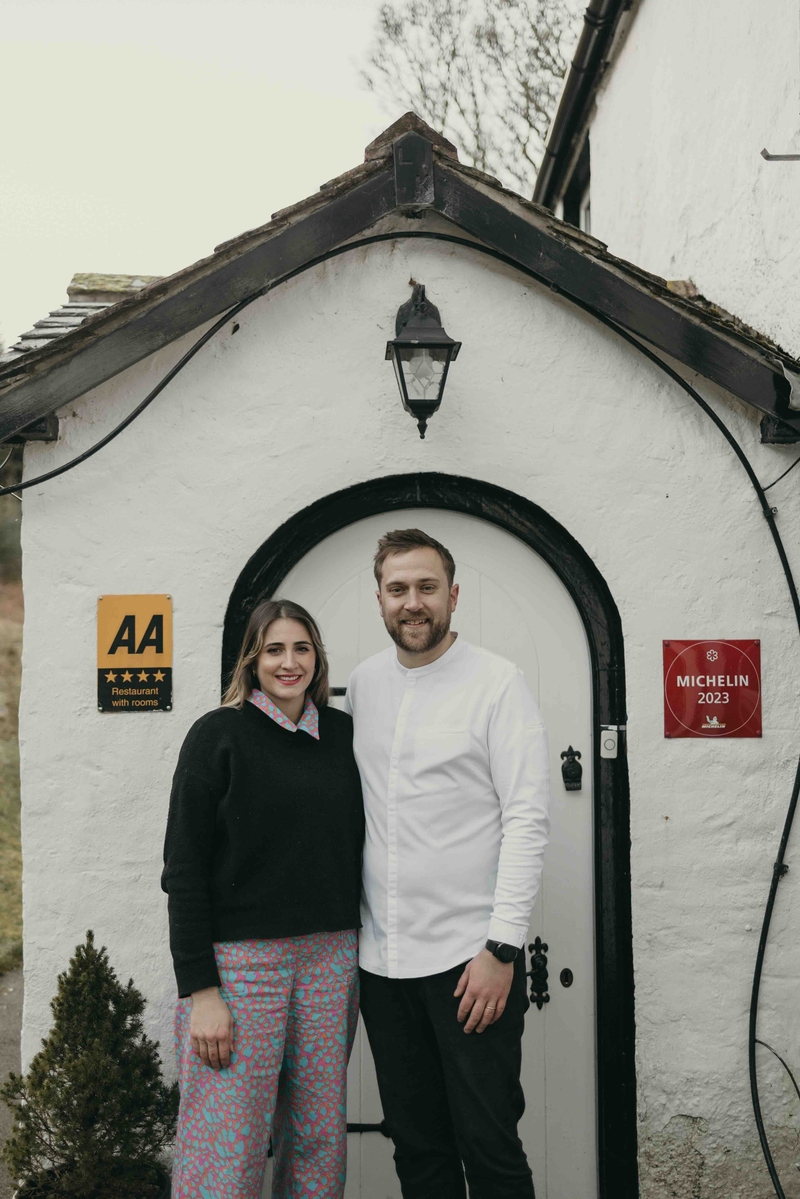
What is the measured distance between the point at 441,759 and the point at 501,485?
51.9 inches

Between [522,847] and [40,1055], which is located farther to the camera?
[40,1055]

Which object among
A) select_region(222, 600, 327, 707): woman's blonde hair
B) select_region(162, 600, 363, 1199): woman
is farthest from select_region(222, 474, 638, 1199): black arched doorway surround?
select_region(162, 600, 363, 1199): woman

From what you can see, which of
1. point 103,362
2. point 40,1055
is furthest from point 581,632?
point 40,1055

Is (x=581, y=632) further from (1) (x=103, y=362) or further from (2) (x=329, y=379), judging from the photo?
(1) (x=103, y=362)

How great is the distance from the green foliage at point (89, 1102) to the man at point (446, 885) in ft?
3.16

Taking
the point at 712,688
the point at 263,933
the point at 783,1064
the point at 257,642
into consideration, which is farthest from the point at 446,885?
the point at 783,1064

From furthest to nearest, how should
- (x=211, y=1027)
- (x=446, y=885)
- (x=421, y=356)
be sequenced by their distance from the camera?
(x=421, y=356) < (x=446, y=885) < (x=211, y=1027)

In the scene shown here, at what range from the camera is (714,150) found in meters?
4.71

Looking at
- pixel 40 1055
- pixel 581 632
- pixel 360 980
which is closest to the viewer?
pixel 360 980

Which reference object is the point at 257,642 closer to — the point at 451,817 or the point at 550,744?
the point at 451,817

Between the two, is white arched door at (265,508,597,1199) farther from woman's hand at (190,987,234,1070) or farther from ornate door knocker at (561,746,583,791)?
woman's hand at (190,987,234,1070)

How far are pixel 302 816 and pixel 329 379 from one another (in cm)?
176

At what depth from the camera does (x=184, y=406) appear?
11.8 ft

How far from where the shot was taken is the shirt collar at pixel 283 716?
2.80 m
